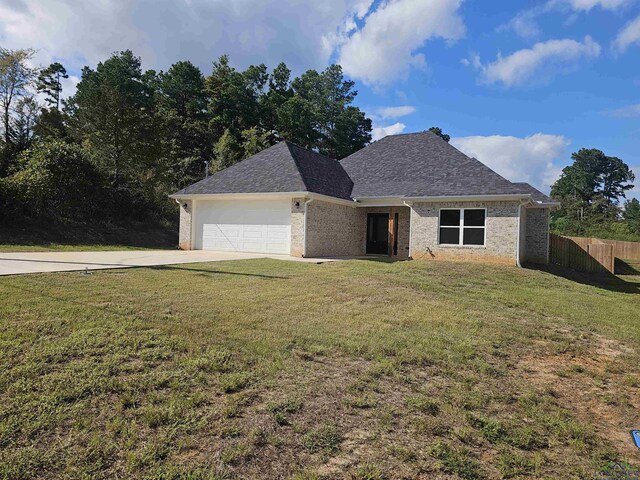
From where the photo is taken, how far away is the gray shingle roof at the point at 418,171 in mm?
16312

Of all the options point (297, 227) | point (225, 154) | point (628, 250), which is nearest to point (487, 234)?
point (297, 227)

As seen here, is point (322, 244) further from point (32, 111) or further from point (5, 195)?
point (32, 111)

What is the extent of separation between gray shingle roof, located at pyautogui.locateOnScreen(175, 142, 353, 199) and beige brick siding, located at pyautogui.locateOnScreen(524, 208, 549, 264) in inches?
355

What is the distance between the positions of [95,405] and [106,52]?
50474 mm

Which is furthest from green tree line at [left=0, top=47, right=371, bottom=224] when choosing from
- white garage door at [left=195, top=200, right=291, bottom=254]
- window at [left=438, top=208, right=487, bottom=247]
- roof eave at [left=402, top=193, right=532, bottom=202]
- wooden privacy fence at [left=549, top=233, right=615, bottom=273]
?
wooden privacy fence at [left=549, top=233, right=615, bottom=273]

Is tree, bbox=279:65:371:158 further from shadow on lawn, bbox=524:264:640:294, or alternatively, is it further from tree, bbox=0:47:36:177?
shadow on lawn, bbox=524:264:640:294

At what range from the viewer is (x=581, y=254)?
67.9ft

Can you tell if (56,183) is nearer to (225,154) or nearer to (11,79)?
(11,79)

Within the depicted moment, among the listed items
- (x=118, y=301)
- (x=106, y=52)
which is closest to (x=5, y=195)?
(x=118, y=301)

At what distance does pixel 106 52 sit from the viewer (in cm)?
4338

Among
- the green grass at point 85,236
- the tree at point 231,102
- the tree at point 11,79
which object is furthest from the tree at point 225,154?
the tree at point 11,79

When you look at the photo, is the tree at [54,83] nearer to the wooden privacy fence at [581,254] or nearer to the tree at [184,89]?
the tree at [184,89]

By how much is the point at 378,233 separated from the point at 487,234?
589cm

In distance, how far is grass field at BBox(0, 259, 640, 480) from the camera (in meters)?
2.76
